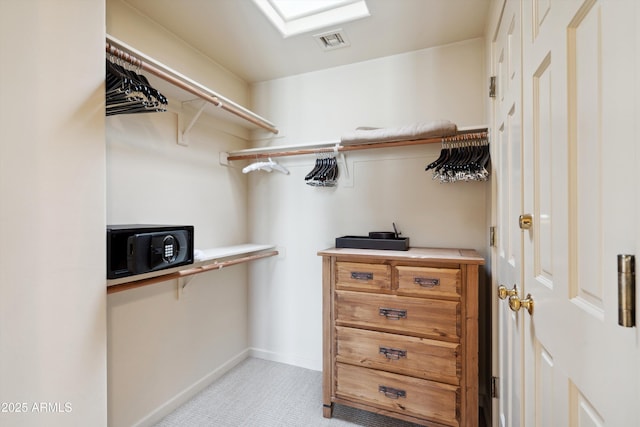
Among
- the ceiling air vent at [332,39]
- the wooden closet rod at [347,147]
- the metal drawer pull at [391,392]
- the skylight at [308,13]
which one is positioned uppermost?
the skylight at [308,13]

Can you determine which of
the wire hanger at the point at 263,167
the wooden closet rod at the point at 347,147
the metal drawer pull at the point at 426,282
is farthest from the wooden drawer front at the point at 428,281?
the wire hanger at the point at 263,167

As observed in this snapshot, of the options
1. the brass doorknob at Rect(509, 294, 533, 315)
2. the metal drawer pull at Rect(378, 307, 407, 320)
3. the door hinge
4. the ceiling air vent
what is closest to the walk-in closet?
the ceiling air vent

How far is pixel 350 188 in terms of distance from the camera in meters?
2.30

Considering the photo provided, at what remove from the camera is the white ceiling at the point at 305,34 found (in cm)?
168

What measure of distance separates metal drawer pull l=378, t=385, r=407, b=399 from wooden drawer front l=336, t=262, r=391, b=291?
576 millimetres

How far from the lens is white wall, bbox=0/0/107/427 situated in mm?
892

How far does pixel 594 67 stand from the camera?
526 millimetres

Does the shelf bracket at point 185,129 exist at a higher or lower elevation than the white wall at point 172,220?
higher

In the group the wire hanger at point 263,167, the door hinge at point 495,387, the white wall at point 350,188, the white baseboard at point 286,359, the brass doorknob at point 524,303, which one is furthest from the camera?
the white baseboard at point 286,359

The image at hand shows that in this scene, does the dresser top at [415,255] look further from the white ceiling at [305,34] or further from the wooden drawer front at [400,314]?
the white ceiling at [305,34]

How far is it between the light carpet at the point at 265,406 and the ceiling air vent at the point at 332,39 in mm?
2512

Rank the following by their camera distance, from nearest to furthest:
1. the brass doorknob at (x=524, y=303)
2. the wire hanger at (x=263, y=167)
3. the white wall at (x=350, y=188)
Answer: the brass doorknob at (x=524, y=303) < the white wall at (x=350, y=188) < the wire hanger at (x=263, y=167)

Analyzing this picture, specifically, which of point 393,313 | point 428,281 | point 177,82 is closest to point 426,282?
point 428,281

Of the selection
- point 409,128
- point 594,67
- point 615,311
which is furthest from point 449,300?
point 594,67
